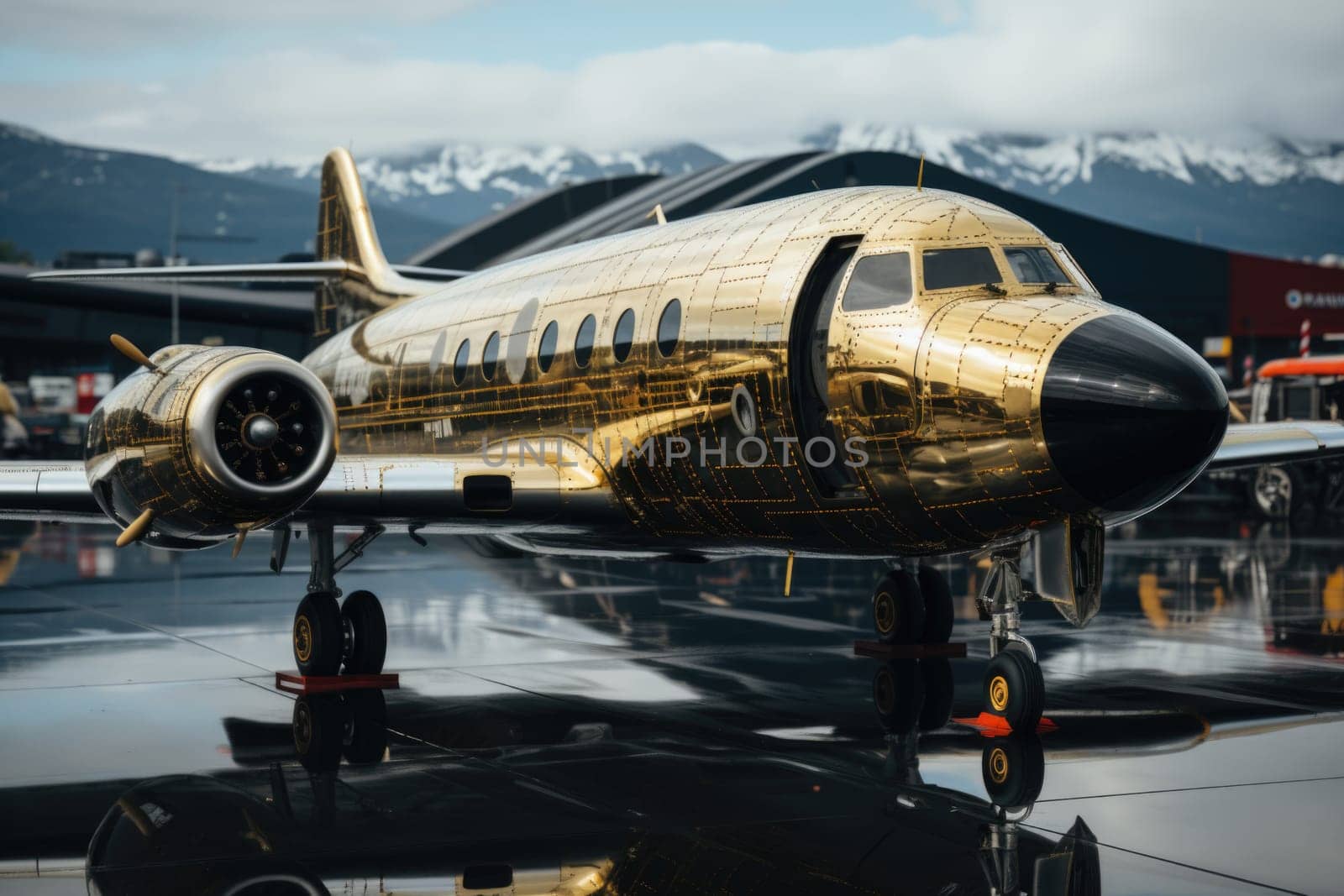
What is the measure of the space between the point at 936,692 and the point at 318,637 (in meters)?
5.16

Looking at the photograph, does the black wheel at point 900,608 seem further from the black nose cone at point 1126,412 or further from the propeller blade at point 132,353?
the propeller blade at point 132,353

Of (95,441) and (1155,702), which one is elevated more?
(95,441)

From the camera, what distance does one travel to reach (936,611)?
44.9 ft

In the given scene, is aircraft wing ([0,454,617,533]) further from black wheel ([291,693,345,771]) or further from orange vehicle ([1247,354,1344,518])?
orange vehicle ([1247,354,1344,518])

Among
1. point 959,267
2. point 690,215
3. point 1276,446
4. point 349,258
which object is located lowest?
point 1276,446

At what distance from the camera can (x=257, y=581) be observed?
2141 centimetres

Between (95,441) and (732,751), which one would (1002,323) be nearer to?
(732,751)

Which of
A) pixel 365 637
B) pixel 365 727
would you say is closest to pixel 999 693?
pixel 365 727

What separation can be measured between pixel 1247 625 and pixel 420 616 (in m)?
9.35

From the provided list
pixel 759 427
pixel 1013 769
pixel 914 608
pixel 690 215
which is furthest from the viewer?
pixel 690 215

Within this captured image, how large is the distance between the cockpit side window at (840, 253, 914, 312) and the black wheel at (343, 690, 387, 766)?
4286mm

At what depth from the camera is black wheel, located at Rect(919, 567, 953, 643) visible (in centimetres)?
1369

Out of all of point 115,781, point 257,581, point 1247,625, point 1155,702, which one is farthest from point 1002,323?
point 257,581

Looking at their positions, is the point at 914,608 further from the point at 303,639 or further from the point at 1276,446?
the point at 303,639
